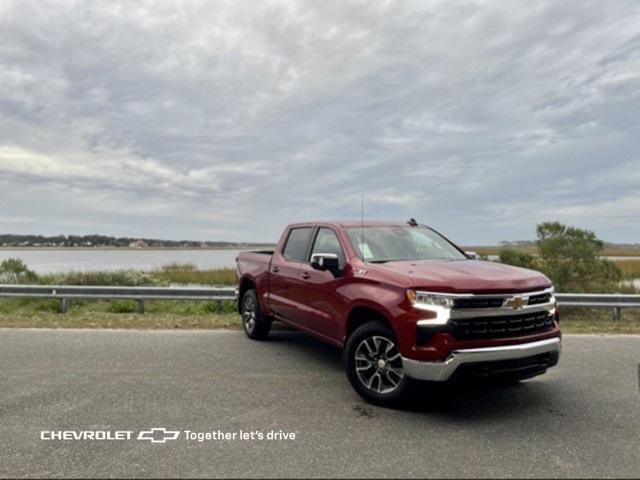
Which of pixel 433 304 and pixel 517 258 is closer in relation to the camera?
pixel 433 304

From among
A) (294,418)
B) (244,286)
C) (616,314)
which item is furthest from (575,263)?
(294,418)

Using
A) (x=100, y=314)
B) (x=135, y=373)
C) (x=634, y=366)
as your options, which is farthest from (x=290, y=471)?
(x=100, y=314)

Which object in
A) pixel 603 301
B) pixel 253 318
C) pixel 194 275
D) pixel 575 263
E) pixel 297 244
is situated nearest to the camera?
pixel 297 244

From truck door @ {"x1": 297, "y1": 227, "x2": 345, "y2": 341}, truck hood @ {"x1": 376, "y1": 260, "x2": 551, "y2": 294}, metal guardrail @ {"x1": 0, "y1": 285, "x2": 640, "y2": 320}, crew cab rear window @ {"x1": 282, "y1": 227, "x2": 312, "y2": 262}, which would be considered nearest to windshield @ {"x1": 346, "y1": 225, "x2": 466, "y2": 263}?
truck door @ {"x1": 297, "y1": 227, "x2": 345, "y2": 341}

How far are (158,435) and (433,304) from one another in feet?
8.44

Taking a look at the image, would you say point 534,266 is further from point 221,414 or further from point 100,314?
point 221,414

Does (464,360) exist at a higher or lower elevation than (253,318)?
higher

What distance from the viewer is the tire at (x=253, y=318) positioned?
7.98 meters

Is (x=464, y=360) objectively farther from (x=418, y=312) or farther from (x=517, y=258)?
(x=517, y=258)

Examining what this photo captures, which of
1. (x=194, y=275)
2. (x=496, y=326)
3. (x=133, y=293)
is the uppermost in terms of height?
(x=496, y=326)

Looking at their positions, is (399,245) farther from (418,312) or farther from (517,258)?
(517,258)

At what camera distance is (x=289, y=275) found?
684cm

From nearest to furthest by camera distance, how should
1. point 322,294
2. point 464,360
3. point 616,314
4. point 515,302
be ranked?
point 464,360 < point 515,302 < point 322,294 < point 616,314

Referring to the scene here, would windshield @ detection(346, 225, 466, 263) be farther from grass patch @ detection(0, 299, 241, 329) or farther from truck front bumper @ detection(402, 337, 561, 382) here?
grass patch @ detection(0, 299, 241, 329)
